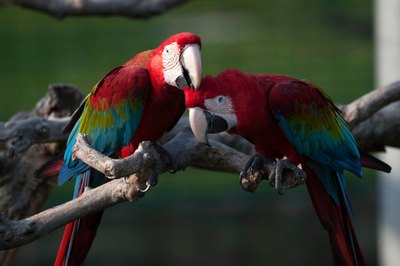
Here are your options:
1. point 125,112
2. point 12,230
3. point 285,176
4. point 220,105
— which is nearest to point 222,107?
point 220,105

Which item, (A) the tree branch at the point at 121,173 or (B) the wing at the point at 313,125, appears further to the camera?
(B) the wing at the point at 313,125

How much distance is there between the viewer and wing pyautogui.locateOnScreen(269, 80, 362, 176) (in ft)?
6.86

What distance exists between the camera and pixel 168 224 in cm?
425

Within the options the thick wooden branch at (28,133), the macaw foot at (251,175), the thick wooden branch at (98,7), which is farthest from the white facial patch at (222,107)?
the thick wooden branch at (98,7)

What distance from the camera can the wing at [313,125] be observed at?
2.09 m

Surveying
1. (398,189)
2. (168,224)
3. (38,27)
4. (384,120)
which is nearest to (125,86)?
(384,120)

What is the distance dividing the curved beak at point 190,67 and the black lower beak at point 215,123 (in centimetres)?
8

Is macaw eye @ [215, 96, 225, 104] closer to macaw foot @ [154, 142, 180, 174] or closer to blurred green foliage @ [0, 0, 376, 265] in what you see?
macaw foot @ [154, 142, 180, 174]

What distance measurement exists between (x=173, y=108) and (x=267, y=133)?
0.32 metres

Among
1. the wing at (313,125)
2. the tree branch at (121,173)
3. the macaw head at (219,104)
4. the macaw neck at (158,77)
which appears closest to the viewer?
the tree branch at (121,173)

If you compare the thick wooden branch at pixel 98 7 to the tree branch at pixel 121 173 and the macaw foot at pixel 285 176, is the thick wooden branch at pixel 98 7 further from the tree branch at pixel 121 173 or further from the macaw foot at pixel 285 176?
the macaw foot at pixel 285 176

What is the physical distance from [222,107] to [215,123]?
0.04 metres

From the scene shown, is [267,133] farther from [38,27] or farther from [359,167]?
[38,27]

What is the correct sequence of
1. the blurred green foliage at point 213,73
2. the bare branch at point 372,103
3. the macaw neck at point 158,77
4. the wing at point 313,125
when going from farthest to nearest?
the blurred green foliage at point 213,73 → the bare branch at point 372,103 → the macaw neck at point 158,77 → the wing at point 313,125
